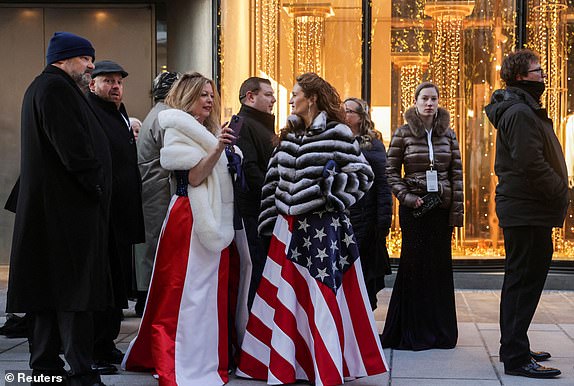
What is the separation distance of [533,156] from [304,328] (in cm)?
173

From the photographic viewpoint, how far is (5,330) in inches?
314

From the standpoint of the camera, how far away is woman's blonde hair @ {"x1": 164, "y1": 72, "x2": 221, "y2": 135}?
674cm

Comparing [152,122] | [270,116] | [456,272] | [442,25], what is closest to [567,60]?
[442,25]

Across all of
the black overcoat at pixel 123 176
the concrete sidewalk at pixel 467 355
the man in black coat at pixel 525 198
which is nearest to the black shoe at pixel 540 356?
the concrete sidewalk at pixel 467 355

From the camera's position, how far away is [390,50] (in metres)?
11.0

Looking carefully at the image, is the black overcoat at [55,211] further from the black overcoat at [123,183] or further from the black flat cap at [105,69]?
the black flat cap at [105,69]

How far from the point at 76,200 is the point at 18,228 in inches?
13.9

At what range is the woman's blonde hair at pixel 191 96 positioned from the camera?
674 cm

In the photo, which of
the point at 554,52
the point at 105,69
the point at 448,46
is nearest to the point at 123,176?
the point at 105,69

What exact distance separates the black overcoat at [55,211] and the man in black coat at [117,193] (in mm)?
904

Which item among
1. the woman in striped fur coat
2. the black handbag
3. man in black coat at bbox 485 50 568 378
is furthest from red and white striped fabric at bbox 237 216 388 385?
the black handbag

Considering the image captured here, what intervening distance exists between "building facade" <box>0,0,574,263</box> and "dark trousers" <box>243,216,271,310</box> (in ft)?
12.3

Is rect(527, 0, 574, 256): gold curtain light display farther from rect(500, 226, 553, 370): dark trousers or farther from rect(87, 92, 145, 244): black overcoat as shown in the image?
rect(87, 92, 145, 244): black overcoat

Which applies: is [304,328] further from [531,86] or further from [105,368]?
[531,86]
